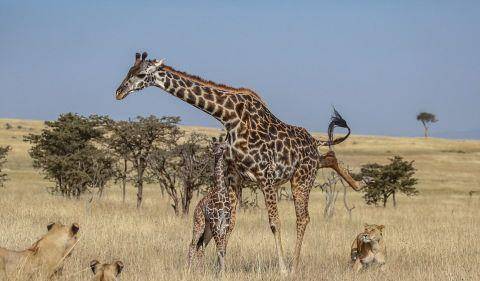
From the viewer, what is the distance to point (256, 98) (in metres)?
9.48

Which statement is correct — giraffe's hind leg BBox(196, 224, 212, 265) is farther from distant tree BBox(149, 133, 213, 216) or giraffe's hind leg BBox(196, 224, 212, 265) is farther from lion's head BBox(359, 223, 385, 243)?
distant tree BBox(149, 133, 213, 216)

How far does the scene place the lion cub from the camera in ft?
34.9

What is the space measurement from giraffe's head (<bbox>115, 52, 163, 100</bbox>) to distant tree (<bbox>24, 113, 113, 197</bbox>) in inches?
633

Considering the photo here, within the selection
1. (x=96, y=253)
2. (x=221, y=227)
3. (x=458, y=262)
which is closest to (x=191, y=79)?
(x=221, y=227)

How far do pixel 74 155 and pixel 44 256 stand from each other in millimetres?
20333

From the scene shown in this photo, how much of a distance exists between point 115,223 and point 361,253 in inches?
228

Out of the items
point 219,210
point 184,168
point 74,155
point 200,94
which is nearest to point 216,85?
point 200,94

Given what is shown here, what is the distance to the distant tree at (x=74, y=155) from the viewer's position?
25688mm

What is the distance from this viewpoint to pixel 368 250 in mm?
10766

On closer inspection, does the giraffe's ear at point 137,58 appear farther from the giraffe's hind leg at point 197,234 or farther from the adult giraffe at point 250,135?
the giraffe's hind leg at point 197,234

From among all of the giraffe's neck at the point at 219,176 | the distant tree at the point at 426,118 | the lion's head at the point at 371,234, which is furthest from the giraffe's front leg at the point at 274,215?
the distant tree at the point at 426,118

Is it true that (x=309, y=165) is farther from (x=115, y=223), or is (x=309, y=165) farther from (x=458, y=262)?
(x=115, y=223)

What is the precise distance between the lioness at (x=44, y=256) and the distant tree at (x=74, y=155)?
1823 centimetres

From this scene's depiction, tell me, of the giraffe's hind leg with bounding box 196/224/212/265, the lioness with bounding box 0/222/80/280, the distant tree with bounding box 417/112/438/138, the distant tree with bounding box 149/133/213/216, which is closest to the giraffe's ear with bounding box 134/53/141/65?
the giraffe's hind leg with bounding box 196/224/212/265
